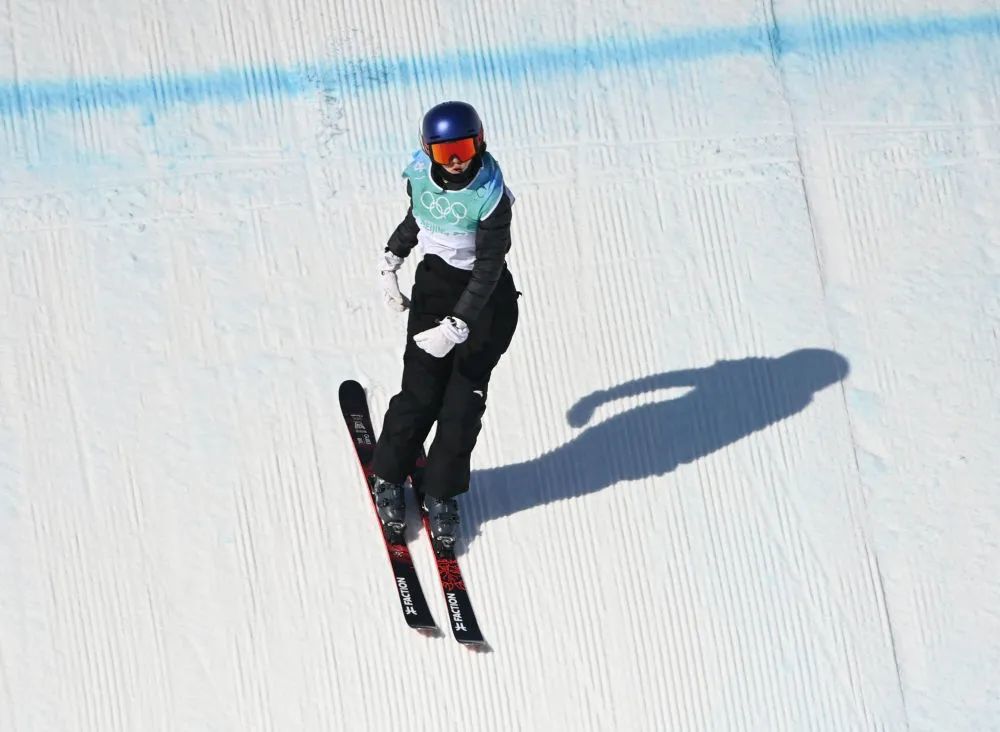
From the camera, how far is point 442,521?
156 inches

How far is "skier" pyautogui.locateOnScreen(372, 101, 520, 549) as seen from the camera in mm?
3227

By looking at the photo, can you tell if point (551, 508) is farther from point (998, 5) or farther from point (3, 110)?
point (998, 5)

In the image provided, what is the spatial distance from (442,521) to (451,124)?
1396 millimetres

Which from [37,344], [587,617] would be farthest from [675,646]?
[37,344]

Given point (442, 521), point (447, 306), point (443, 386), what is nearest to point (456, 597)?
point (442, 521)

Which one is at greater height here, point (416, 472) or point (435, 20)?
point (435, 20)

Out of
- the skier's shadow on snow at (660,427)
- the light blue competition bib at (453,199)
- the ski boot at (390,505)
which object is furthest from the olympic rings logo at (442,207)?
the skier's shadow on snow at (660,427)

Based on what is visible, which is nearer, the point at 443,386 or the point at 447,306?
the point at 447,306

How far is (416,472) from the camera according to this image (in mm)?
4094

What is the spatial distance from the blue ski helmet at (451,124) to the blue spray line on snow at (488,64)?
154cm

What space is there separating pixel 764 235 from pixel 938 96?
94 cm

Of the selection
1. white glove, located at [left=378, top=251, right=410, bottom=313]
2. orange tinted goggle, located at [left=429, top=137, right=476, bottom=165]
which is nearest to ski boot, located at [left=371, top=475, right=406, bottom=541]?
white glove, located at [left=378, top=251, right=410, bottom=313]

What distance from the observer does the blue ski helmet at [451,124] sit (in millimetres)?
Result: 3111

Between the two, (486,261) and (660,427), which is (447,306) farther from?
(660,427)
